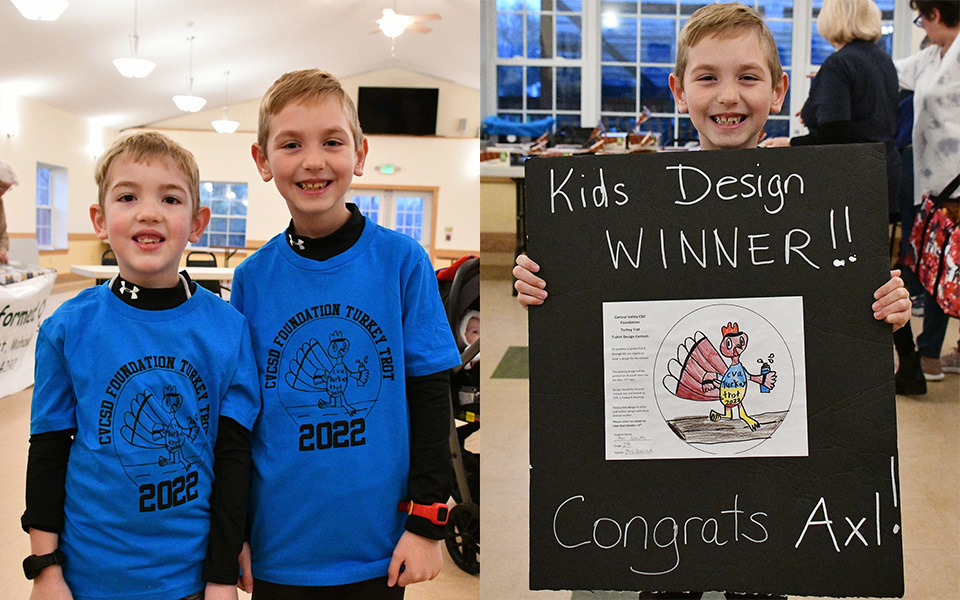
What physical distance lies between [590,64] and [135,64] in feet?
18.0

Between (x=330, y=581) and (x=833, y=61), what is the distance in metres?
2.35

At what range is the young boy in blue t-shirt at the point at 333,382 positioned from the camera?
38.8 inches

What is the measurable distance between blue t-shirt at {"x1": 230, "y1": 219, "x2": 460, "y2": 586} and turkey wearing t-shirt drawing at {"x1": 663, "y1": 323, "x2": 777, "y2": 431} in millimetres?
359

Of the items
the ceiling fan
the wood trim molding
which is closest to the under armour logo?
the ceiling fan

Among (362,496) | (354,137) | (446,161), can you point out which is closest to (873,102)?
(446,161)

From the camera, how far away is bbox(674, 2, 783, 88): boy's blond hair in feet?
3.71

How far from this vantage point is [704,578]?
103 centimetres

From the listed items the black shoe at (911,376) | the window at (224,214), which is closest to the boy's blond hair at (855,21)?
the black shoe at (911,376)

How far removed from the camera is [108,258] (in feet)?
3.40

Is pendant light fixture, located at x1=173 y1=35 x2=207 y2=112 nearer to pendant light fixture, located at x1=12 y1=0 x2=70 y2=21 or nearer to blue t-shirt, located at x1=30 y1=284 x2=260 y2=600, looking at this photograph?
pendant light fixture, located at x1=12 y1=0 x2=70 y2=21

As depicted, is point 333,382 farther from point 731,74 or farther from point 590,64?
point 590,64

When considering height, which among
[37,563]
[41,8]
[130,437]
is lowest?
[37,563]

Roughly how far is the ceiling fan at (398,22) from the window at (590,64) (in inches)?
178

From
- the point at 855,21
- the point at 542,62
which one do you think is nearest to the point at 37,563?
the point at 855,21
